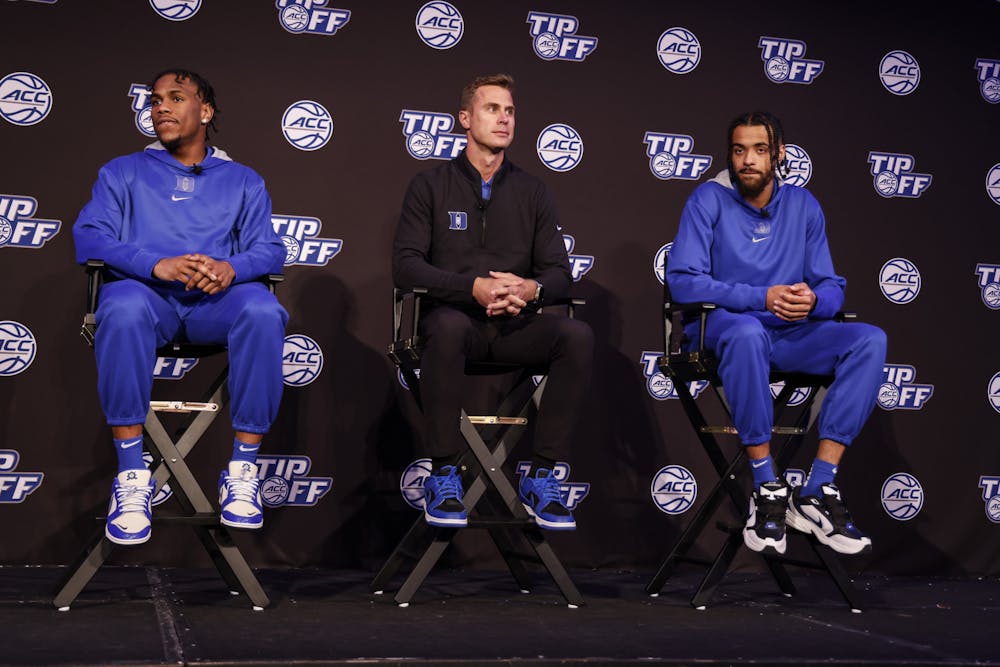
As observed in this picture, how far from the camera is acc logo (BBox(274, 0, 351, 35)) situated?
165 inches

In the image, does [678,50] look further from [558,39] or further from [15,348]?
[15,348]

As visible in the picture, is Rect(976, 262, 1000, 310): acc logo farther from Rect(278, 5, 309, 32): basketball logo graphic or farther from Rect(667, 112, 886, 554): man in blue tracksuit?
Rect(278, 5, 309, 32): basketball logo graphic

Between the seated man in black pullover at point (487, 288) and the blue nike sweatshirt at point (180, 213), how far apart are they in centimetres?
45

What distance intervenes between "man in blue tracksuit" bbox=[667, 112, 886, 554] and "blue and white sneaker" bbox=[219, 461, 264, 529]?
140 centimetres

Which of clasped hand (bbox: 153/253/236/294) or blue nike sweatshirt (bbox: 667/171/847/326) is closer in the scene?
clasped hand (bbox: 153/253/236/294)

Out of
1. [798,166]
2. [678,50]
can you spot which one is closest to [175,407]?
[678,50]

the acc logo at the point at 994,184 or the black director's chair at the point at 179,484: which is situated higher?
the acc logo at the point at 994,184

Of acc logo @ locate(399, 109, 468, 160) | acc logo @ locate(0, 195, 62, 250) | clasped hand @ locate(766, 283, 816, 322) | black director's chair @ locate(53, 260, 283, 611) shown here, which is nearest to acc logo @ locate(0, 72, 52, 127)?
acc logo @ locate(0, 195, 62, 250)

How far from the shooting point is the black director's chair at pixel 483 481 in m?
3.23

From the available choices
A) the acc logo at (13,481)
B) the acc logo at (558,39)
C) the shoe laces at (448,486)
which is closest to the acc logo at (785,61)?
the acc logo at (558,39)

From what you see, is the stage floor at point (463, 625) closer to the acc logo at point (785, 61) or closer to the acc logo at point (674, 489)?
the acc logo at point (674, 489)

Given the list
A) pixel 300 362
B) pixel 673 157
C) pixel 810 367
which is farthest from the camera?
pixel 673 157

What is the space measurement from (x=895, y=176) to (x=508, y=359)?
230 centimetres

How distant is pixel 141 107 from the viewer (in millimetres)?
4043
